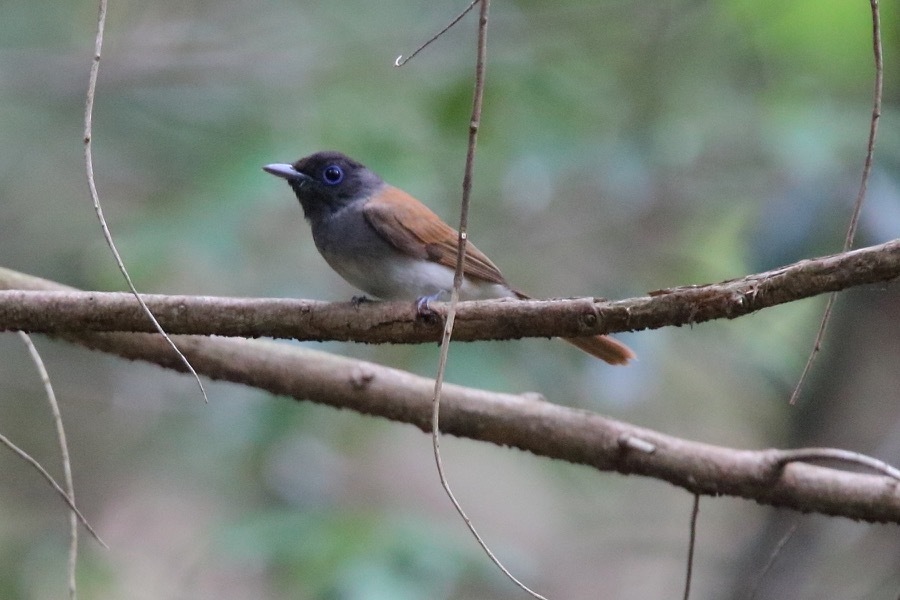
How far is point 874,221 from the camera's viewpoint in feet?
13.5

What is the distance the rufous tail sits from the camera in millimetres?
4125

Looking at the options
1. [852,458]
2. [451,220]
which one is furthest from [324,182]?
[852,458]

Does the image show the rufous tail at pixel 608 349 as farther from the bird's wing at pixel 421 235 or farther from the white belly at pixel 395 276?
the white belly at pixel 395 276

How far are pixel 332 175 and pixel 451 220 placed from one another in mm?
1314

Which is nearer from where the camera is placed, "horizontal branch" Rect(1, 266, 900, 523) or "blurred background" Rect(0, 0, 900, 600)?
"horizontal branch" Rect(1, 266, 900, 523)

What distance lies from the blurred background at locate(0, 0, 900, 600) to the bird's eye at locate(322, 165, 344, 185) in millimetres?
272

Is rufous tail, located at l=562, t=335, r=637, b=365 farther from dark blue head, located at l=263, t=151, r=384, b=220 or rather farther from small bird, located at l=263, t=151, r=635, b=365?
dark blue head, located at l=263, t=151, r=384, b=220

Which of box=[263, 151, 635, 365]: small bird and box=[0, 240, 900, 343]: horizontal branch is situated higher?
box=[0, 240, 900, 343]: horizontal branch

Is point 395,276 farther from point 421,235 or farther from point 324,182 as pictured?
point 324,182

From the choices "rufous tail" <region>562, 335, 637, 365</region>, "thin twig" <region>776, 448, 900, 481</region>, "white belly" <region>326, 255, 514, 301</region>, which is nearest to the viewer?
"thin twig" <region>776, 448, 900, 481</region>

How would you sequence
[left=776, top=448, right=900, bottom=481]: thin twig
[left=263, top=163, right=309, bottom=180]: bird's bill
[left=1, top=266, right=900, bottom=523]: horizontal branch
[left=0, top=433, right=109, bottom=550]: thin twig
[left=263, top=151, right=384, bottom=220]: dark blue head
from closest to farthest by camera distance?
[left=0, top=433, right=109, bottom=550]: thin twig, [left=776, top=448, right=900, bottom=481]: thin twig, [left=1, top=266, right=900, bottom=523]: horizontal branch, [left=263, top=163, right=309, bottom=180]: bird's bill, [left=263, top=151, right=384, bottom=220]: dark blue head

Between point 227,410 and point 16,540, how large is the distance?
1.25 metres

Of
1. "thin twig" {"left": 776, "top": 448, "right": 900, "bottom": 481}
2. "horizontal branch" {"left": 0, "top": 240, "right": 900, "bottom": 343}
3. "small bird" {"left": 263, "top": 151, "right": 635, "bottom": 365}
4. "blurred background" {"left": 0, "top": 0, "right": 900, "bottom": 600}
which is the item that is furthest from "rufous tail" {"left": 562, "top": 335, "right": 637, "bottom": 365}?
"horizontal branch" {"left": 0, "top": 240, "right": 900, "bottom": 343}

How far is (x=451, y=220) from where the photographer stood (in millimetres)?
5793
